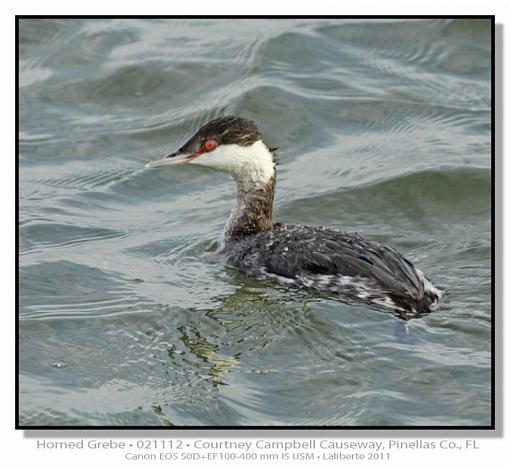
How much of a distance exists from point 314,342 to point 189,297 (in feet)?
4.04

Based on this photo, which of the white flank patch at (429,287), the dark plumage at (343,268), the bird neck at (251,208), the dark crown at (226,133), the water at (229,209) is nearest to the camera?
the water at (229,209)

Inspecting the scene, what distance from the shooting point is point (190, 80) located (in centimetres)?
1303

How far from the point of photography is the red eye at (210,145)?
360 inches

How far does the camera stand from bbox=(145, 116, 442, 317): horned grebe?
8.01 metres

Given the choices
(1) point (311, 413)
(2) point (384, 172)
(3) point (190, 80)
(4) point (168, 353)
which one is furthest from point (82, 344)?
(3) point (190, 80)

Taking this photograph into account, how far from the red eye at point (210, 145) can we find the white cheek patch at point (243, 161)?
0.09ft

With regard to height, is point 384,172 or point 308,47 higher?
point 308,47

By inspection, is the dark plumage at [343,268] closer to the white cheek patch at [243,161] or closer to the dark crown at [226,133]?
the white cheek patch at [243,161]

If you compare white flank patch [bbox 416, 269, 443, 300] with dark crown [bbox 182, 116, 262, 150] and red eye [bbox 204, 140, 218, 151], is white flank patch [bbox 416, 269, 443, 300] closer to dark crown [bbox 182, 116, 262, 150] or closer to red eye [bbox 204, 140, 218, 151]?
dark crown [bbox 182, 116, 262, 150]

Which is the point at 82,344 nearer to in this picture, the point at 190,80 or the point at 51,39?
the point at 190,80

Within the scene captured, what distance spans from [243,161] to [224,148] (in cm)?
22

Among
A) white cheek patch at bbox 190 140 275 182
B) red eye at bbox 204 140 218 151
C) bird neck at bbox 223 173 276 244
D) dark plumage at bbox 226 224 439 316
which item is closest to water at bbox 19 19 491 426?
dark plumage at bbox 226 224 439 316

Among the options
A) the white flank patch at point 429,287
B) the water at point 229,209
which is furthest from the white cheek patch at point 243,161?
the white flank patch at point 429,287

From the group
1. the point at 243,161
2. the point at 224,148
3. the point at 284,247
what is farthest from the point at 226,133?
the point at 284,247
